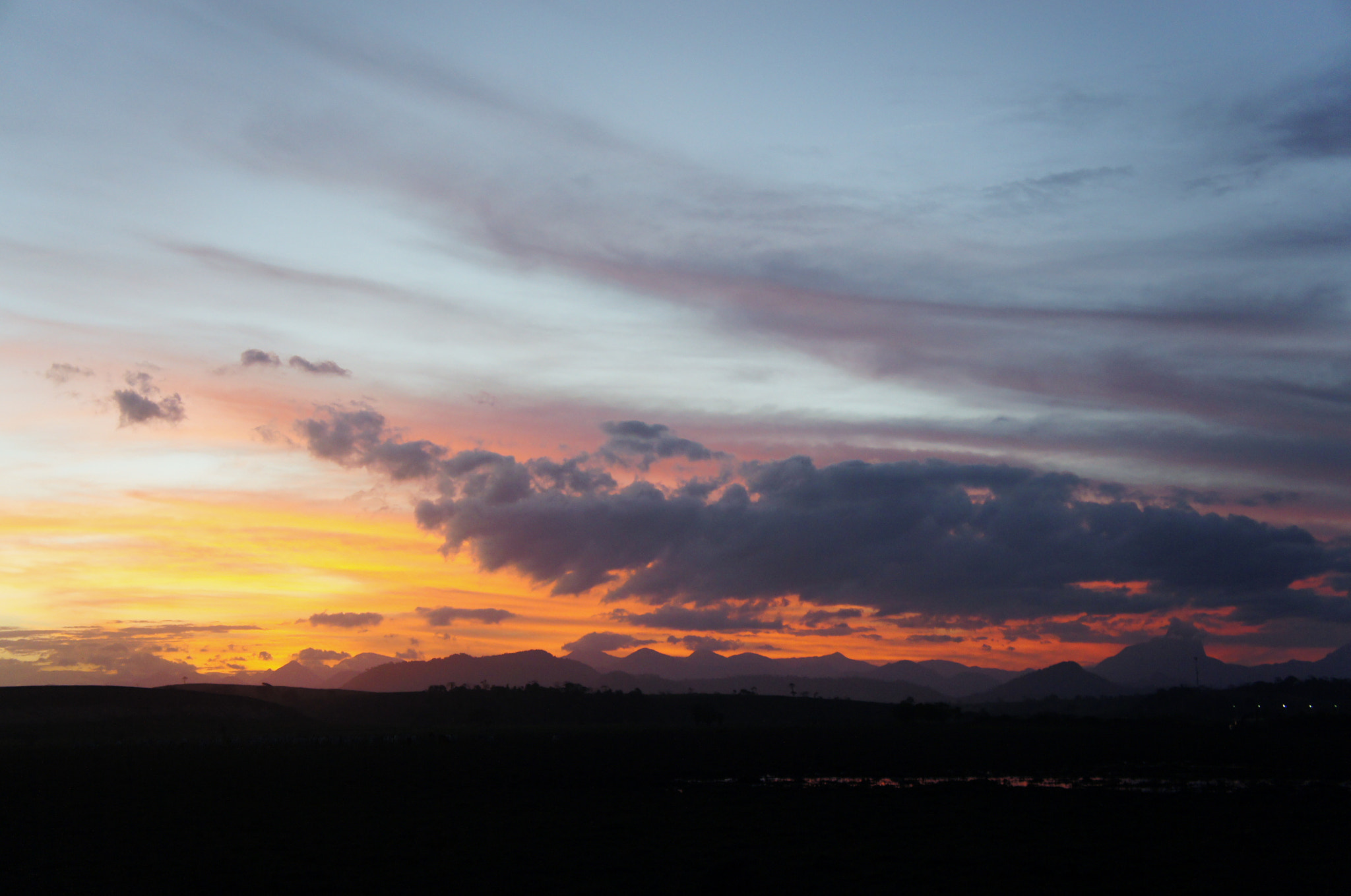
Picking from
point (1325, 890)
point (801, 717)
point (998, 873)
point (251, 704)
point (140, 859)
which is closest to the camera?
point (1325, 890)

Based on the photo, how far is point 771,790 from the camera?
5222 cm

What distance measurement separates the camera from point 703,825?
40.2 metres

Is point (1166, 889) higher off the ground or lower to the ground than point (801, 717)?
higher

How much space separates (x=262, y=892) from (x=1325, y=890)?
31.2 m

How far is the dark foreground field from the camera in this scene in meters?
30.8

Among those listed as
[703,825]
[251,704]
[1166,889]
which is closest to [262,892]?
[703,825]

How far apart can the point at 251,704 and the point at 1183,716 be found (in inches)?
6782

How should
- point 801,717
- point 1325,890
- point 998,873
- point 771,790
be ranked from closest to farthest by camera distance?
point 1325,890 → point 998,873 → point 771,790 → point 801,717

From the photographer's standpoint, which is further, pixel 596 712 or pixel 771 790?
pixel 596 712

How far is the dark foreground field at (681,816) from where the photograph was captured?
101 ft

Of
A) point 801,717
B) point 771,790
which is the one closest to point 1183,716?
point 801,717

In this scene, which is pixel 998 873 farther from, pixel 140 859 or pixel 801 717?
pixel 801 717

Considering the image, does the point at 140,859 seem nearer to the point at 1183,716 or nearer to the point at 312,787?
the point at 312,787

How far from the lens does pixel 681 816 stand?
42.9m
